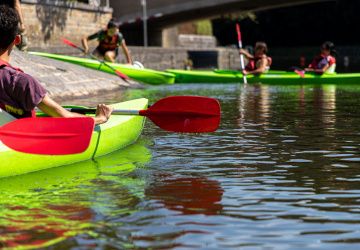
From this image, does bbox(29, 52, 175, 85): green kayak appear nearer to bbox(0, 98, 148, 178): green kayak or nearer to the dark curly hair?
bbox(0, 98, 148, 178): green kayak

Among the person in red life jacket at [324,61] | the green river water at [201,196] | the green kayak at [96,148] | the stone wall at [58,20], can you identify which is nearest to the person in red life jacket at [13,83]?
the green kayak at [96,148]

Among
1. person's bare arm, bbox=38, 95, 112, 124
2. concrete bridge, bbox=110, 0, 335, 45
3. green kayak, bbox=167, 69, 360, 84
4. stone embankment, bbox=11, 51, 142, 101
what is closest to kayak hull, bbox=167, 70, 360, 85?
green kayak, bbox=167, 69, 360, 84

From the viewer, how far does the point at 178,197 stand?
5.18 m

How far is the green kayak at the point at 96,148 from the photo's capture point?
5848 millimetres

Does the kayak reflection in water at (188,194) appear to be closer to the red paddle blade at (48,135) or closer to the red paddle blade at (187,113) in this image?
the red paddle blade at (48,135)

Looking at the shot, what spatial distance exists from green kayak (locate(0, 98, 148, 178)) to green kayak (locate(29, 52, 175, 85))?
9266 millimetres

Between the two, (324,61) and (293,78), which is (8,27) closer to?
(293,78)

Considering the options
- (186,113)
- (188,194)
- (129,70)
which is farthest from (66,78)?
(188,194)

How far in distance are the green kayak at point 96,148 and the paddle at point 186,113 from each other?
0.79ft

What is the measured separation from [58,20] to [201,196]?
2083cm

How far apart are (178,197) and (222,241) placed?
3.55 feet

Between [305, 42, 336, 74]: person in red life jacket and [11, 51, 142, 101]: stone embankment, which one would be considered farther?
[305, 42, 336, 74]: person in red life jacket

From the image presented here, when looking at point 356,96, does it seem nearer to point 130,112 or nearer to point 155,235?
point 130,112

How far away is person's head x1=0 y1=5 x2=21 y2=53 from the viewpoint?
5793mm
